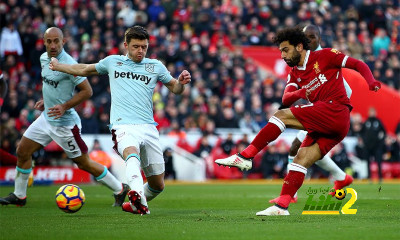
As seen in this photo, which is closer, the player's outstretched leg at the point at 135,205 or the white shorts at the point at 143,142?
the player's outstretched leg at the point at 135,205

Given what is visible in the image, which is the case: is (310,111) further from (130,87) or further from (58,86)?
(58,86)

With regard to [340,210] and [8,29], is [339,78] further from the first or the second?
[8,29]

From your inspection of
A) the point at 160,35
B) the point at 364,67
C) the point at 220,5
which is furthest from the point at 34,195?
the point at 220,5

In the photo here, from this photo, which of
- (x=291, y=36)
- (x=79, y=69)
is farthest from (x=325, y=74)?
(x=79, y=69)

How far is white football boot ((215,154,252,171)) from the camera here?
29.4 ft

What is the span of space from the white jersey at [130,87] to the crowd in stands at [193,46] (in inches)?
434

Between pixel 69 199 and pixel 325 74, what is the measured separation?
3.66 m

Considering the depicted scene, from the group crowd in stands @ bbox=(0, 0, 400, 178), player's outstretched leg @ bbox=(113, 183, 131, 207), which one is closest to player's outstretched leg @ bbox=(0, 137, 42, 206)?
player's outstretched leg @ bbox=(113, 183, 131, 207)

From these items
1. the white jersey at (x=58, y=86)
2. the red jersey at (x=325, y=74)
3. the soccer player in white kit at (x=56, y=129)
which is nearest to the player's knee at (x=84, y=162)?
the soccer player in white kit at (x=56, y=129)

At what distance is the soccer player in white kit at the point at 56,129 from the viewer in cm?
1152

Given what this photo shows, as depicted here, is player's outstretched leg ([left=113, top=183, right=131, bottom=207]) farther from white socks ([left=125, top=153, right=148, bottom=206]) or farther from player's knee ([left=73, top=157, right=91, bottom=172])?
white socks ([left=125, top=153, right=148, bottom=206])

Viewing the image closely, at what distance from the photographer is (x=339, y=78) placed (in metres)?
9.47

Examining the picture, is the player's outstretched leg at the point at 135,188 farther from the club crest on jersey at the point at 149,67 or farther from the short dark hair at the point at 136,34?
the short dark hair at the point at 136,34

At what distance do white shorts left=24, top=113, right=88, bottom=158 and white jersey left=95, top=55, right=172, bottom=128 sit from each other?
1843mm
